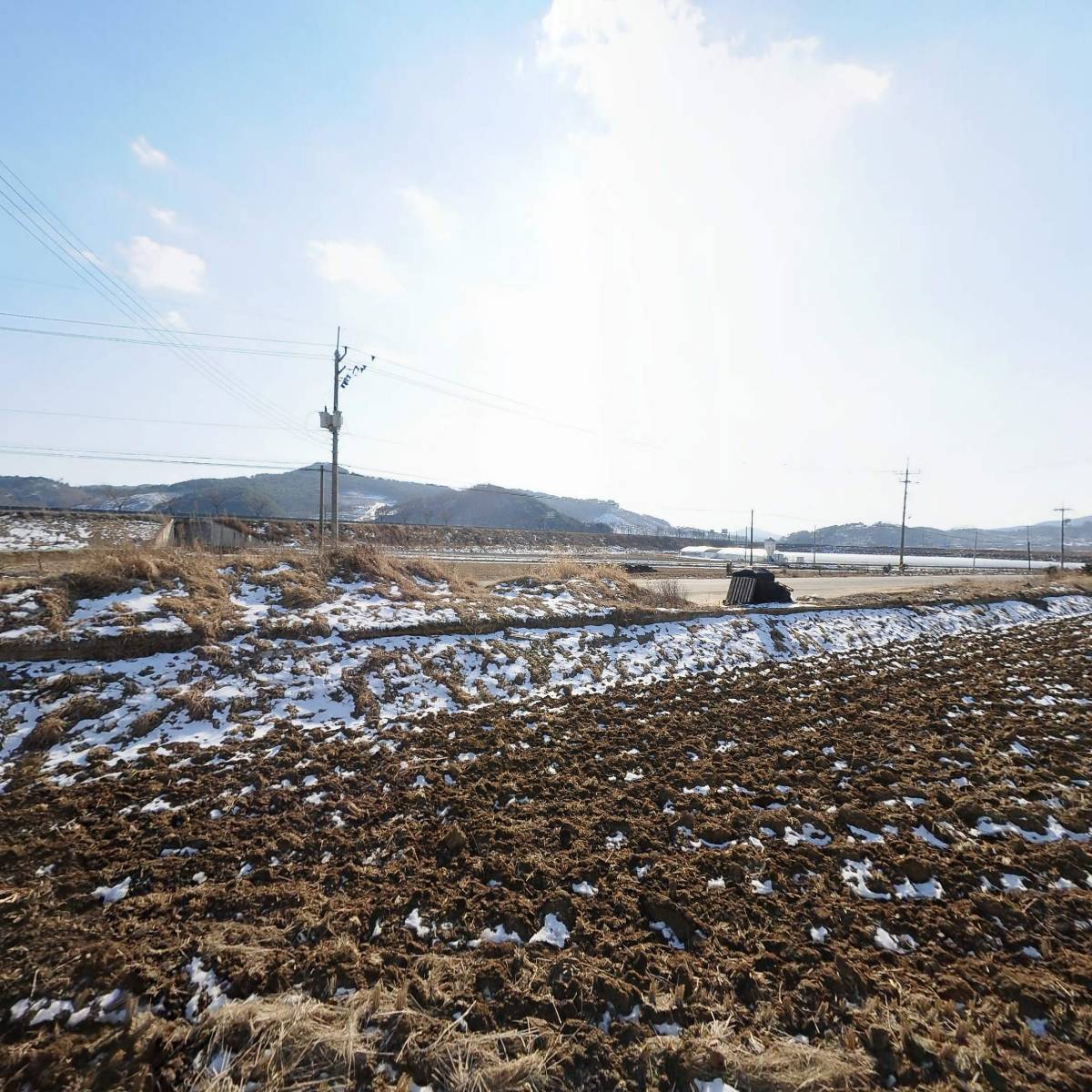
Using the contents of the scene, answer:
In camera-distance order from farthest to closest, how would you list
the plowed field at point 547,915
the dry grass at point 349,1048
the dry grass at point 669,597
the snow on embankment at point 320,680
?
the dry grass at point 669,597
the snow on embankment at point 320,680
the plowed field at point 547,915
the dry grass at point 349,1048

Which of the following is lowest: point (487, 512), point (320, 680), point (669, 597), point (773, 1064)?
point (773, 1064)

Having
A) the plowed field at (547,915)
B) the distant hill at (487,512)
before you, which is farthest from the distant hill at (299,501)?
the plowed field at (547,915)

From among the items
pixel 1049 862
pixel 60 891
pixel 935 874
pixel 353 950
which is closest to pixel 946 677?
pixel 1049 862

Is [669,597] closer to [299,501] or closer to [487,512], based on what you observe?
[487,512]

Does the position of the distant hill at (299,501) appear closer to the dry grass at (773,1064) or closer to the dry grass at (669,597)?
the dry grass at (669,597)

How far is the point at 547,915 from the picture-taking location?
430 cm

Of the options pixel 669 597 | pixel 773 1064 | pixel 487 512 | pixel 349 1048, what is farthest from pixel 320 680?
pixel 487 512

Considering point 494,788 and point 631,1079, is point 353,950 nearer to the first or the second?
point 631,1079

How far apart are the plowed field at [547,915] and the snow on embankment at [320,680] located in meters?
0.52

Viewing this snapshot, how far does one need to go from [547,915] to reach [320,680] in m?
6.04

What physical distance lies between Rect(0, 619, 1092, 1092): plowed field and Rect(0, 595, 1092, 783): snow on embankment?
0.52 m

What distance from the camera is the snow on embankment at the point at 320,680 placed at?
23.2 feet

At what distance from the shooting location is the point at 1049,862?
505 cm

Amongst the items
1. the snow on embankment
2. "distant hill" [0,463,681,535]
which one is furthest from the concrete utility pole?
"distant hill" [0,463,681,535]
